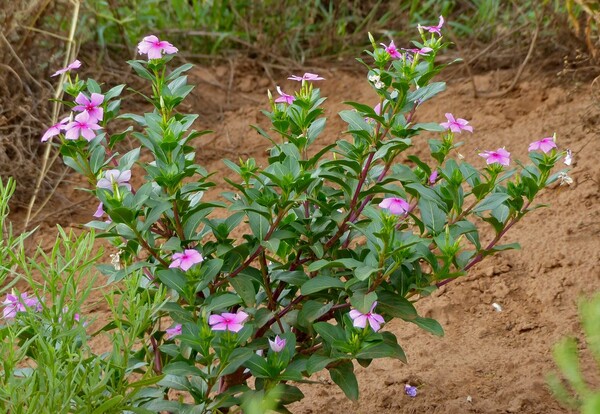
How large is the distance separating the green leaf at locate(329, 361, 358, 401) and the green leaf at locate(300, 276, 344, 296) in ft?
0.78

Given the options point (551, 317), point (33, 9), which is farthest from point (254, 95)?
point (551, 317)

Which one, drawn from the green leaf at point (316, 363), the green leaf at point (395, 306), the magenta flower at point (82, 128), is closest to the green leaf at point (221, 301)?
the green leaf at point (316, 363)

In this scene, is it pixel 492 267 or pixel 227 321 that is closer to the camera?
pixel 227 321

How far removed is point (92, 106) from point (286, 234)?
0.58m

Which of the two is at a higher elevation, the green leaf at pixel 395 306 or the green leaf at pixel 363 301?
the green leaf at pixel 363 301

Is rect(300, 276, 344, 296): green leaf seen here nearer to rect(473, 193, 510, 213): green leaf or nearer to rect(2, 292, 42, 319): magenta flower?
rect(473, 193, 510, 213): green leaf

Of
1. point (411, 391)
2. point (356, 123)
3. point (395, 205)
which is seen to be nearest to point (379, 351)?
point (395, 205)

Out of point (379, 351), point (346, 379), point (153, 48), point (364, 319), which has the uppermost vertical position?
point (153, 48)

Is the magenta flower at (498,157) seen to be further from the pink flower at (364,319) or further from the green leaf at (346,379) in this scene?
the green leaf at (346,379)

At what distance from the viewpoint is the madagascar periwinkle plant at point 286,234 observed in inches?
87.6

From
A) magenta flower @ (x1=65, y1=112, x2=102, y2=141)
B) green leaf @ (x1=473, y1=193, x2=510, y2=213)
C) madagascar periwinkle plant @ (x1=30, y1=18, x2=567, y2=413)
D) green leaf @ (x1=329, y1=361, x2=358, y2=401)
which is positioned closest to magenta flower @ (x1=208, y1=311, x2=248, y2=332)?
madagascar periwinkle plant @ (x1=30, y1=18, x2=567, y2=413)

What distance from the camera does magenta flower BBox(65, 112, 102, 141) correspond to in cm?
228

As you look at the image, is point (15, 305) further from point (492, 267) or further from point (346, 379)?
point (492, 267)

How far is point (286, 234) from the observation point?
232cm
